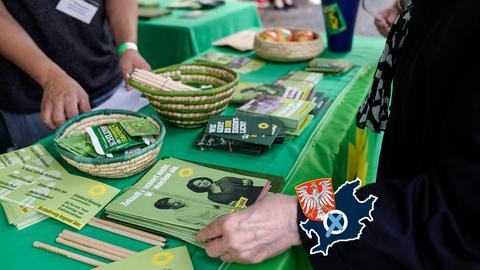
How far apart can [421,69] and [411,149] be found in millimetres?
134

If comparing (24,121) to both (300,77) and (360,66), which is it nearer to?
(300,77)

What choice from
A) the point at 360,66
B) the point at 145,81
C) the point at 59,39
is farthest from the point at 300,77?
the point at 59,39

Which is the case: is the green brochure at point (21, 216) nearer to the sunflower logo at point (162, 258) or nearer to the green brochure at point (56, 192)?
the green brochure at point (56, 192)

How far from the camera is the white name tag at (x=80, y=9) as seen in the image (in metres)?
1.16

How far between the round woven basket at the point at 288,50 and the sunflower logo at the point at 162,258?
962 millimetres

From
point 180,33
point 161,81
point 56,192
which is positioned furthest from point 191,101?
point 180,33

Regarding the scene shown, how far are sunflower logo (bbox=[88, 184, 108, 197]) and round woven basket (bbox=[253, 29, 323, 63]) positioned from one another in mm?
850

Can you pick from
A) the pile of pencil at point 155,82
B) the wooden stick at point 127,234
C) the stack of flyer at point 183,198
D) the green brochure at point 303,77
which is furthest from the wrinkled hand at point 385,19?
the wooden stick at point 127,234

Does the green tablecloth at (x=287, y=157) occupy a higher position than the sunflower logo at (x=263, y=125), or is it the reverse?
the sunflower logo at (x=263, y=125)

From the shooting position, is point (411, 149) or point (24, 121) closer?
point (411, 149)

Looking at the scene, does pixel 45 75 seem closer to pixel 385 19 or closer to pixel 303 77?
pixel 303 77

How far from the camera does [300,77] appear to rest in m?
1.28

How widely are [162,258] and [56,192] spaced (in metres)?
0.28

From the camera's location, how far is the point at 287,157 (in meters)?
0.87
